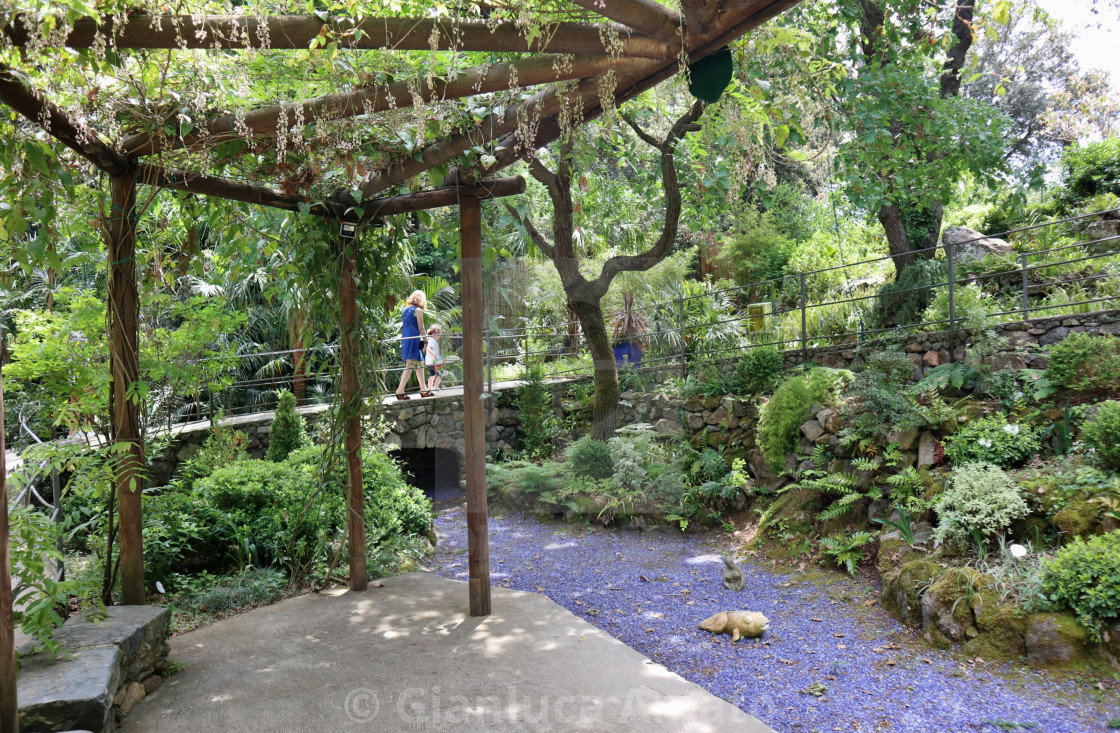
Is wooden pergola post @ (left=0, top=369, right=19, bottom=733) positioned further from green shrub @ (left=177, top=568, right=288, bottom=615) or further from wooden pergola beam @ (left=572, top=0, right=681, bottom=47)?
wooden pergola beam @ (left=572, top=0, right=681, bottom=47)

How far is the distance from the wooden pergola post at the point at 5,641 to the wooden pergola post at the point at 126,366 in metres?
1.17

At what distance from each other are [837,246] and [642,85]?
9097 millimetres

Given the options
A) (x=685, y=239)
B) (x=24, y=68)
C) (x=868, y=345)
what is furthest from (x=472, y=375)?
(x=685, y=239)

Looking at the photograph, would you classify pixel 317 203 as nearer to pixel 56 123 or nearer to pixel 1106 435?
pixel 56 123

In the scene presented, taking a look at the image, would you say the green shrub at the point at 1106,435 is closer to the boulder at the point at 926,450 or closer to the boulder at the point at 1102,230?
the boulder at the point at 926,450

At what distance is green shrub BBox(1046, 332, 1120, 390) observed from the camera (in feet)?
14.8

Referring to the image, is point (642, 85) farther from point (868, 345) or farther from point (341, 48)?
point (868, 345)

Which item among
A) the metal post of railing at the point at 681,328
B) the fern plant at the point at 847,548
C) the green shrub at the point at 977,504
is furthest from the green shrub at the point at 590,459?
the green shrub at the point at 977,504

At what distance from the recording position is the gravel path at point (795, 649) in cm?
290

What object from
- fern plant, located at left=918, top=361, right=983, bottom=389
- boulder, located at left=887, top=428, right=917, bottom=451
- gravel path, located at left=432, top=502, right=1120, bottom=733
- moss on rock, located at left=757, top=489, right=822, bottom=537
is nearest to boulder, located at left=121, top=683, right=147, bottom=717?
gravel path, located at left=432, top=502, right=1120, bottom=733

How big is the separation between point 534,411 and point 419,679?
4.98 m

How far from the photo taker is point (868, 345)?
643 cm

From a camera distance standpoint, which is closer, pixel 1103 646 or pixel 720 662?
pixel 1103 646

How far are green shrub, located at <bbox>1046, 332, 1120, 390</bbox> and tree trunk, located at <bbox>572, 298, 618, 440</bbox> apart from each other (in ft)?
12.8
